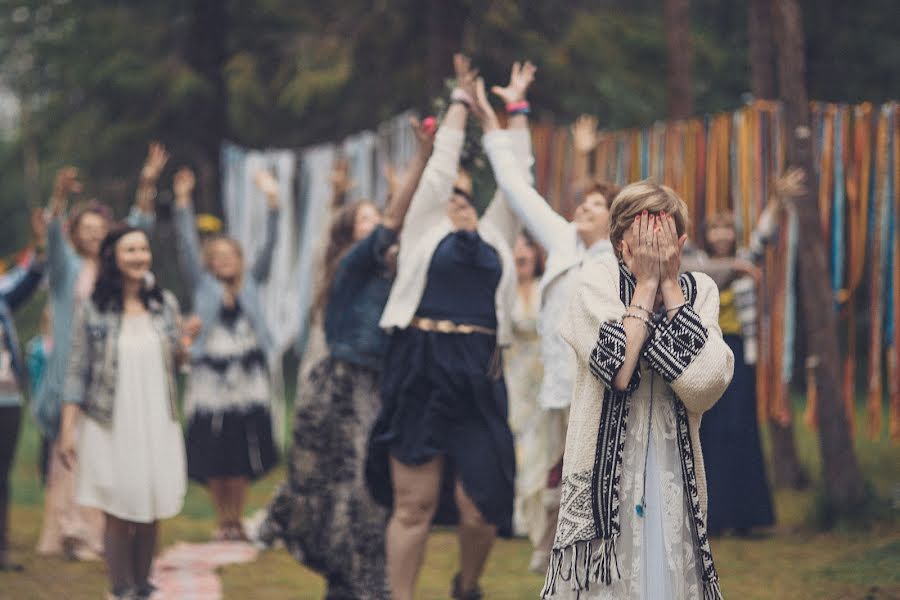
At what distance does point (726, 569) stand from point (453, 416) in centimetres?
241

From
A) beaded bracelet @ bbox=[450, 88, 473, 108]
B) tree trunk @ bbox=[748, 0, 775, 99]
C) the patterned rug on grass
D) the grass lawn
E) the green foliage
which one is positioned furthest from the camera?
the green foliage

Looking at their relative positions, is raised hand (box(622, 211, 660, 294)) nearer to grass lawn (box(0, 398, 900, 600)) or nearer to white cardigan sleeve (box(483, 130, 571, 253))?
white cardigan sleeve (box(483, 130, 571, 253))

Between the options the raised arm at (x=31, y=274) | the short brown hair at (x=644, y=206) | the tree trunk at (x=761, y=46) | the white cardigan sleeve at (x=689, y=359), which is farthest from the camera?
the tree trunk at (x=761, y=46)

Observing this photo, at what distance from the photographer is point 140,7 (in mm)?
20016

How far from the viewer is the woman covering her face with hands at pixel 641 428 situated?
148 inches

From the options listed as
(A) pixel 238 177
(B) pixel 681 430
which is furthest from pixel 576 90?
(B) pixel 681 430

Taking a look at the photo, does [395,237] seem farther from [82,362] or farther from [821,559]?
[821,559]

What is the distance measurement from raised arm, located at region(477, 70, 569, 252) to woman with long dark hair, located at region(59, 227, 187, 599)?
1.81 metres

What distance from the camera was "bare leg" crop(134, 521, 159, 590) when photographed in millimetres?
6395

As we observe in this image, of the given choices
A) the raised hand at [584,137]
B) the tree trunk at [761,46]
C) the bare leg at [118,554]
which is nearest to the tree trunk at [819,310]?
the raised hand at [584,137]

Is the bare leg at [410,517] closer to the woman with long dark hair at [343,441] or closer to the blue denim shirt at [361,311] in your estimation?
the woman with long dark hair at [343,441]

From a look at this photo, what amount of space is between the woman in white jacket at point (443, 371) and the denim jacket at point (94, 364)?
1378 mm

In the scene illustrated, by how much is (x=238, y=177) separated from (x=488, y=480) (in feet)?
23.1

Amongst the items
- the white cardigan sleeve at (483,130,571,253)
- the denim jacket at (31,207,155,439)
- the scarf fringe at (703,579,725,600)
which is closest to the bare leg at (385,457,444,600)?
the white cardigan sleeve at (483,130,571,253)
